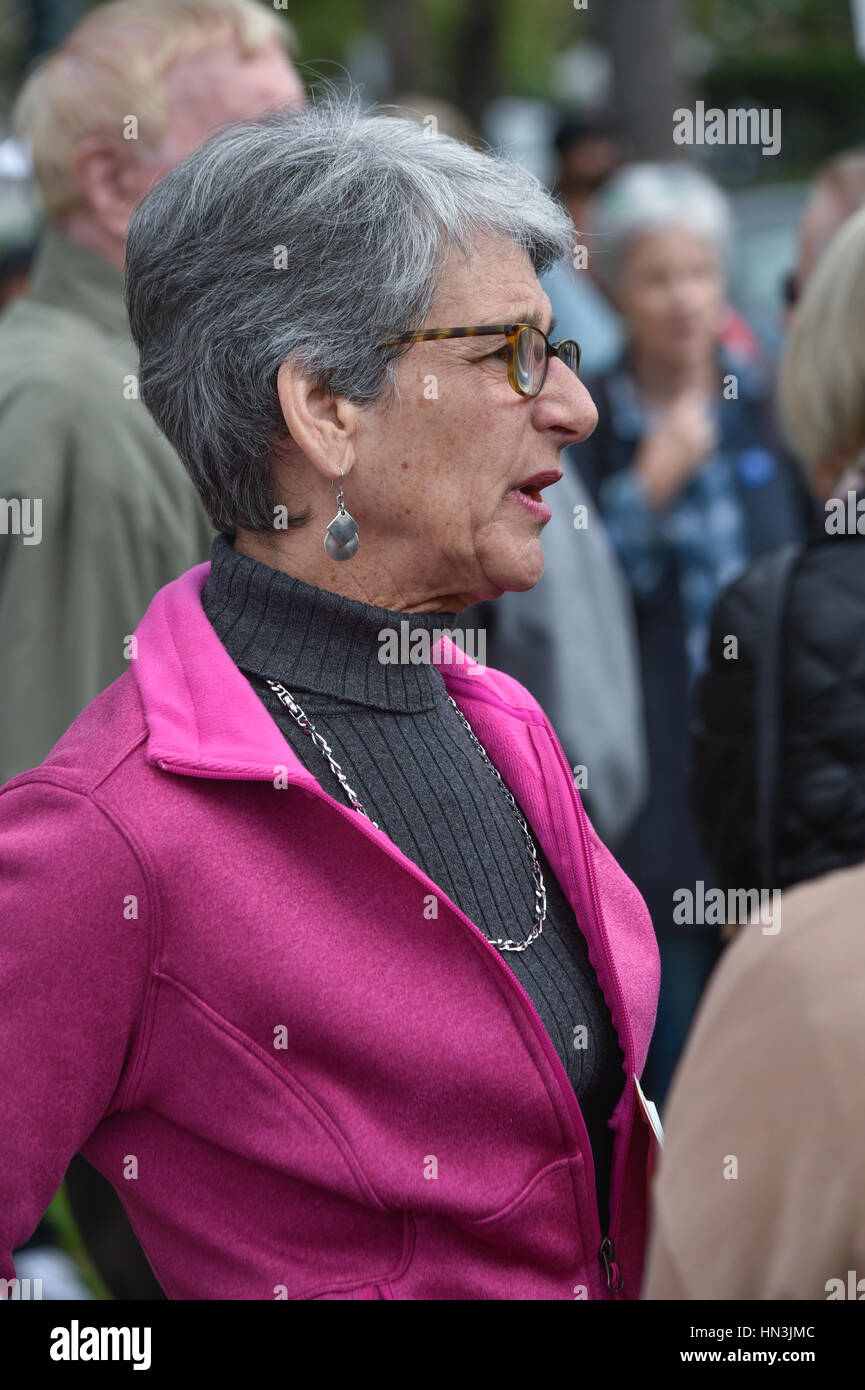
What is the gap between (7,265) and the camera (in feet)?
22.9

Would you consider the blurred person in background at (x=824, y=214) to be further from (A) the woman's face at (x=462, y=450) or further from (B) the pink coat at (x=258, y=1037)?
(B) the pink coat at (x=258, y=1037)

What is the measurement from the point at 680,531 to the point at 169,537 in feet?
5.85

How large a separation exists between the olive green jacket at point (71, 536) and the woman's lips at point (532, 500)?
90 centimetres

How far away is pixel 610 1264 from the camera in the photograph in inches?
74.3

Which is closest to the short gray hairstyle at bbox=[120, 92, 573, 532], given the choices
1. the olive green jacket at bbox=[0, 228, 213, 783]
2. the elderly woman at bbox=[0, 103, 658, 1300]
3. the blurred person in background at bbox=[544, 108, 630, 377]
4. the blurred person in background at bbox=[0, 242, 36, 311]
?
the elderly woman at bbox=[0, 103, 658, 1300]

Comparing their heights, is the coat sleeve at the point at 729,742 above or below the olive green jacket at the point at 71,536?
below

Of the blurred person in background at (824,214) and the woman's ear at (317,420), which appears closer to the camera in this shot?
the woman's ear at (317,420)

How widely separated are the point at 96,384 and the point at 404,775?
1188mm

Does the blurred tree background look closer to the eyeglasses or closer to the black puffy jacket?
the black puffy jacket

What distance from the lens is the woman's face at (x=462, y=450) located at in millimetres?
1935

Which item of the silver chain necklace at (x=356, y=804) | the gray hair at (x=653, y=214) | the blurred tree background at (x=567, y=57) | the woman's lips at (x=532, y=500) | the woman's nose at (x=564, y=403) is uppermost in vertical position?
the blurred tree background at (x=567, y=57)

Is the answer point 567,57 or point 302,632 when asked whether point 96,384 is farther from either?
point 567,57

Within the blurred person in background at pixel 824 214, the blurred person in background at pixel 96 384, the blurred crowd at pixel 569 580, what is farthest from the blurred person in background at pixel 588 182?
the blurred person in background at pixel 96 384
